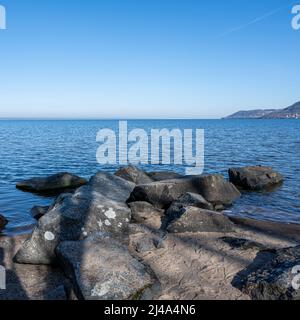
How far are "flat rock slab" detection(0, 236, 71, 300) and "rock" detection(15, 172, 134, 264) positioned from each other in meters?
0.30

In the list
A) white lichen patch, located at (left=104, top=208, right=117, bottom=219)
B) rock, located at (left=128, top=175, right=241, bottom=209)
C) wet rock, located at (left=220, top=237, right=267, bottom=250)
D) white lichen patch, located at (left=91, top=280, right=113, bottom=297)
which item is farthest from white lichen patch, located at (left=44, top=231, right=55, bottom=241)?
rock, located at (left=128, top=175, right=241, bottom=209)

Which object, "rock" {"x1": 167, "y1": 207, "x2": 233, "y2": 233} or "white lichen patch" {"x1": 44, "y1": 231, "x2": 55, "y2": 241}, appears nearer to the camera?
"white lichen patch" {"x1": 44, "y1": 231, "x2": 55, "y2": 241}

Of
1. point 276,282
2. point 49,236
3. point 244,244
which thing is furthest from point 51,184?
point 276,282

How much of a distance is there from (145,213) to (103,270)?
5.51 m

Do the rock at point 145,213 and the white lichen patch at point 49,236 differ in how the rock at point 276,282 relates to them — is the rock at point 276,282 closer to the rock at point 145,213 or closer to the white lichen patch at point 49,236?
the white lichen patch at point 49,236

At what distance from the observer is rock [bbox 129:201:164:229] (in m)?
11.7

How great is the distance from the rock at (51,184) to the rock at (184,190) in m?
6.39

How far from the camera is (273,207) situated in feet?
48.5

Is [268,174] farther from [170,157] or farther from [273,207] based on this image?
[170,157]

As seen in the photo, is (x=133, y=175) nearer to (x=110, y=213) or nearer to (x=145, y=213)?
(x=145, y=213)

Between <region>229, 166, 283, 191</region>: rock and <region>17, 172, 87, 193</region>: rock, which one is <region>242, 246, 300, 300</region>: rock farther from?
<region>17, 172, 87, 193</region>: rock

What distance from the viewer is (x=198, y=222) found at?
34.2 ft
